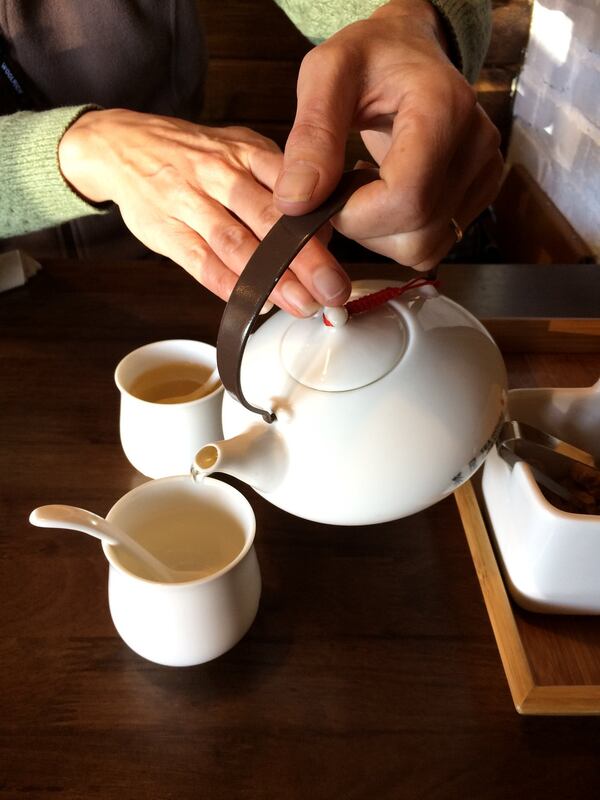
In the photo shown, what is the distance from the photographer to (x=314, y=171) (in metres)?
0.43

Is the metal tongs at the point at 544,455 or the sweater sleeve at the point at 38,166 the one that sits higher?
the sweater sleeve at the point at 38,166

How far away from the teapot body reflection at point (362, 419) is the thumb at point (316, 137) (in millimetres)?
84

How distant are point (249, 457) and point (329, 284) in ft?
0.40

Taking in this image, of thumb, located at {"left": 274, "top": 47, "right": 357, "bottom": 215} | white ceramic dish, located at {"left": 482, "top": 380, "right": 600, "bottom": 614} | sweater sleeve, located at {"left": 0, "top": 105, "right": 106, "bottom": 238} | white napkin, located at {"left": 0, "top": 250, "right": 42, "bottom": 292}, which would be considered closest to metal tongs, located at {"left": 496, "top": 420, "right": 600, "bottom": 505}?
white ceramic dish, located at {"left": 482, "top": 380, "right": 600, "bottom": 614}

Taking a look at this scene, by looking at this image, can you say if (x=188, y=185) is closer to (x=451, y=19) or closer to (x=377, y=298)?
(x=377, y=298)

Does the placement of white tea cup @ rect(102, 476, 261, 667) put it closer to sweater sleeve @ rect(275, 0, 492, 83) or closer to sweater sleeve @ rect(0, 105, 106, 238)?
sweater sleeve @ rect(0, 105, 106, 238)

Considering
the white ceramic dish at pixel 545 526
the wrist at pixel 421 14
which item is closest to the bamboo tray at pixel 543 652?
the white ceramic dish at pixel 545 526

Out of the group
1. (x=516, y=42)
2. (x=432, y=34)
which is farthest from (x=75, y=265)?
(x=516, y=42)

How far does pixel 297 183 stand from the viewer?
0.41 m

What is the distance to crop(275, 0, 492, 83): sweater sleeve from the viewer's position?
748 mm

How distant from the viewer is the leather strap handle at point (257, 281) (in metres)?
0.38

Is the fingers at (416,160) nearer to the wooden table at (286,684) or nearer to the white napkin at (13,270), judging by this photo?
the wooden table at (286,684)

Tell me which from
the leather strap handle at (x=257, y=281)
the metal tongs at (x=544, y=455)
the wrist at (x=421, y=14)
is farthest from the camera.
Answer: the wrist at (x=421, y=14)

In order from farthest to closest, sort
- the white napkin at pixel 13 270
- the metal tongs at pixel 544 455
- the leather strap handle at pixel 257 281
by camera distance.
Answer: the white napkin at pixel 13 270 < the metal tongs at pixel 544 455 < the leather strap handle at pixel 257 281
